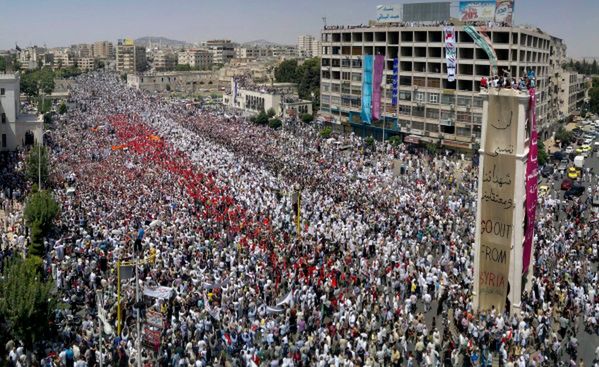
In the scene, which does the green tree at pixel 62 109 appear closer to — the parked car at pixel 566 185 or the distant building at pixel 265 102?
the distant building at pixel 265 102

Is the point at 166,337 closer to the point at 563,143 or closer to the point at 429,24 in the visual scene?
the point at 429,24

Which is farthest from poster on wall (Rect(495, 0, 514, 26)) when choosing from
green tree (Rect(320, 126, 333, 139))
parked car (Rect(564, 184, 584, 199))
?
green tree (Rect(320, 126, 333, 139))

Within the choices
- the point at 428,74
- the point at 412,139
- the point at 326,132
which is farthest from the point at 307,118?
the point at 428,74

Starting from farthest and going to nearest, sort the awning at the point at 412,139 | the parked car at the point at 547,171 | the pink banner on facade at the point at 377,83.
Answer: the pink banner on facade at the point at 377,83, the awning at the point at 412,139, the parked car at the point at 547,171

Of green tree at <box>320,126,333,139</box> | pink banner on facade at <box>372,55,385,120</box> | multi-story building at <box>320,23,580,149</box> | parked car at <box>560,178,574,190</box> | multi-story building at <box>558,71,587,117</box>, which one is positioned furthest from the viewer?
multi-story building at <box>558,71,587,117</box>

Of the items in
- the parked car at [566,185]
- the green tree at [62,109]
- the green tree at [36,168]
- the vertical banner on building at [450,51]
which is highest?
the vertical banner on building at [450,51]

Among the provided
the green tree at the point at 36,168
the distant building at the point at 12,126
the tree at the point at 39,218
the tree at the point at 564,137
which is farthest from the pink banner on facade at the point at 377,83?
the tree at the point at 39,218

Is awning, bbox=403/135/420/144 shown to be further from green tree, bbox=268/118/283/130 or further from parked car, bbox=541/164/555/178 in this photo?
green tree, bbox=268/118/283/130
